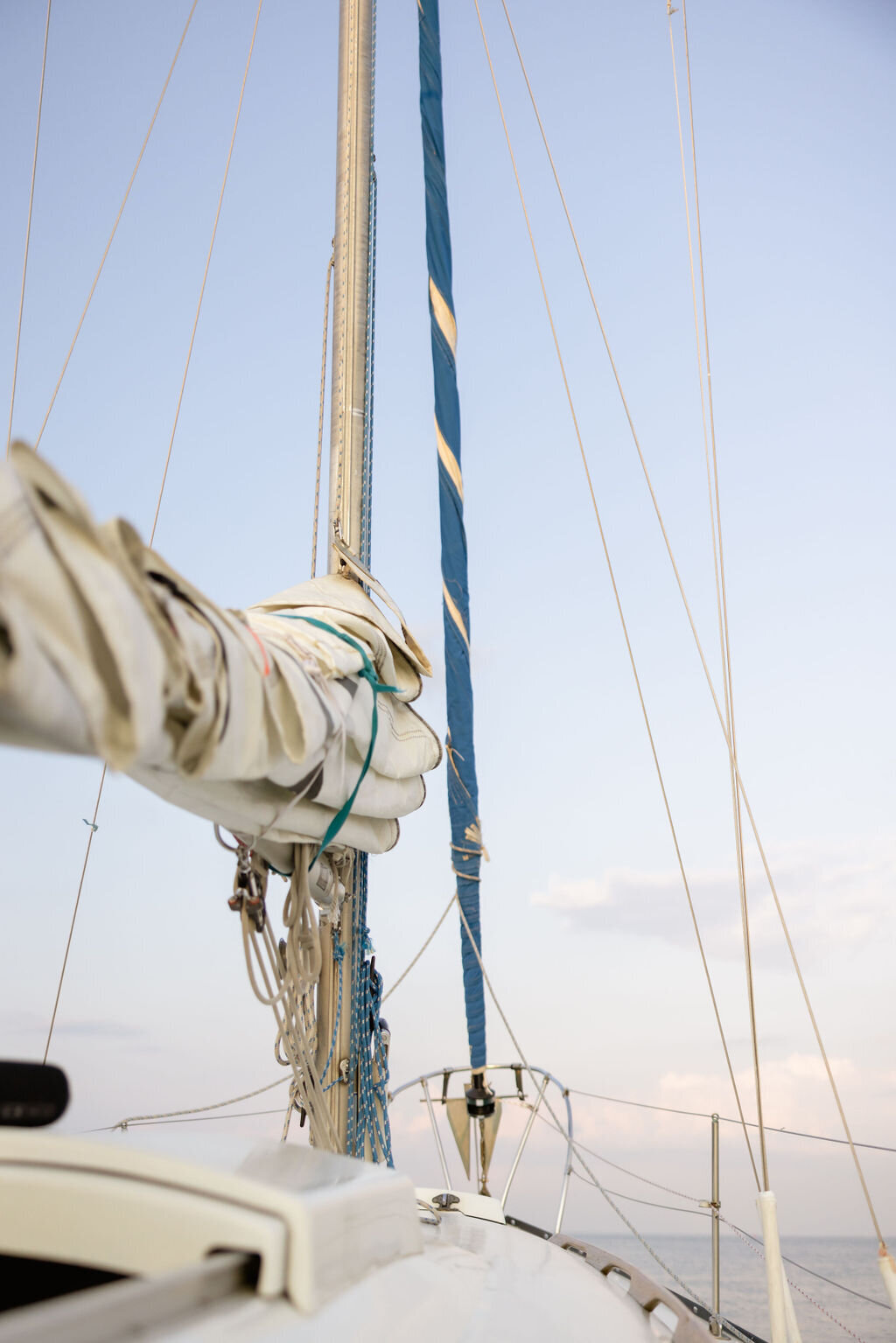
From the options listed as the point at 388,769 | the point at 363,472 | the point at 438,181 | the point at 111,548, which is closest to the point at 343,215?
the point at 438,181

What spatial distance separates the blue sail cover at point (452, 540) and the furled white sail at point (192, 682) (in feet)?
2.56

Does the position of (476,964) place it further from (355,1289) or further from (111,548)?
(111,548)

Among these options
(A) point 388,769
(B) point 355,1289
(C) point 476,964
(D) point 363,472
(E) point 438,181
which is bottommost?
(B) point 355,1289

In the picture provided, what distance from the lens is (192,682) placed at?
140 cm

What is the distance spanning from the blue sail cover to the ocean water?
264 centimetres

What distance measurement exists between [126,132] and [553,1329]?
6404 mm

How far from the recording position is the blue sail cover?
3354mm

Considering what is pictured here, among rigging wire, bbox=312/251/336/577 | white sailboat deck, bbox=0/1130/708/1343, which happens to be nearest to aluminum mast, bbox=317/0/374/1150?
rigging wire, bbox=312/251/336/577

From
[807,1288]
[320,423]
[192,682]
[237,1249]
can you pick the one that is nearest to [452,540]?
[320,423]

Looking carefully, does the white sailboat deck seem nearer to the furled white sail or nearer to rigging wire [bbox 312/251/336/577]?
the furled white sail

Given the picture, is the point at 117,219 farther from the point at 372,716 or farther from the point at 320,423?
the point at 372,716

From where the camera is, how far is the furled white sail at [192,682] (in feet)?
3.42

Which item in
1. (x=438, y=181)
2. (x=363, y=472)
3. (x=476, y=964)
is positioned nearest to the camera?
(x=476, y=964)

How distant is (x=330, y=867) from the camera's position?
9.36 ft
